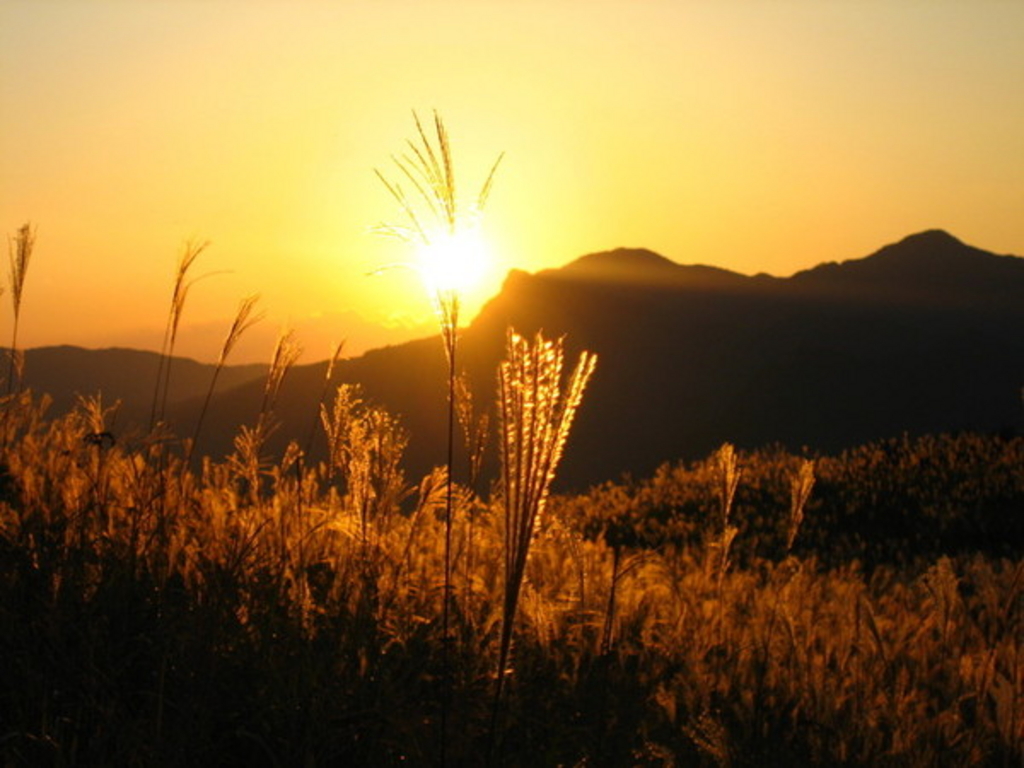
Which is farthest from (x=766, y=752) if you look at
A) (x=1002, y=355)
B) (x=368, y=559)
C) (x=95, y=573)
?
(x=1002, y=355)

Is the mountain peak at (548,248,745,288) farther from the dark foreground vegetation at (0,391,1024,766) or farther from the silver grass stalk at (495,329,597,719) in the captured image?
the silver grass stalk at (495,329,597,719)

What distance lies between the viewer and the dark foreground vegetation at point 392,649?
126 inches

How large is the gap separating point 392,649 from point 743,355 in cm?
15116

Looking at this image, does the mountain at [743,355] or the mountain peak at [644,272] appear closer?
the mountain at [743,355]

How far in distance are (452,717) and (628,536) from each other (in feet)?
24.1

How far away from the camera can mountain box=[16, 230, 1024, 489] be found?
124m

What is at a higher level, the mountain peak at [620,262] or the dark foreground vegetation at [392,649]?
the mountain peak at [620,262]

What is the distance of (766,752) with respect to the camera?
11.0ft

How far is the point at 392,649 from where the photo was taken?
3971mm

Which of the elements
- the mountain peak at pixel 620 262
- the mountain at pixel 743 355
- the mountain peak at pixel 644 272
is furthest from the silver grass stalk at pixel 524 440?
the mountain peak at pixel 620 262

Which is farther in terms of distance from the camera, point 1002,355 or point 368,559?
point 1002,355

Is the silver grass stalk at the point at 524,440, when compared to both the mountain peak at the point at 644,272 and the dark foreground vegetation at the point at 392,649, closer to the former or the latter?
the dark foreground vegetation at the point at 392,649

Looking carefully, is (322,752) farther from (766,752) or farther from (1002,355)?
(1002,355)

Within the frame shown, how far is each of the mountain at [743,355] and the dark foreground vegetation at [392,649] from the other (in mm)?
97104
